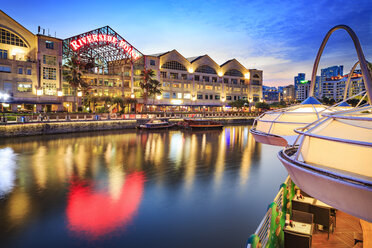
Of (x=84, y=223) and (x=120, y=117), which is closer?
(x=84, y=223)

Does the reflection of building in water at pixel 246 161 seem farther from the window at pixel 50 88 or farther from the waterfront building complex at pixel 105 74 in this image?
the window at pixel 50 88

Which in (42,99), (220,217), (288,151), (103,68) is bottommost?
(220,217)

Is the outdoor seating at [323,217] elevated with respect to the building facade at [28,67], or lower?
lower

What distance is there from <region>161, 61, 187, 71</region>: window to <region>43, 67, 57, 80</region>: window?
101ft

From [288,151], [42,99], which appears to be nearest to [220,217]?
[288,151]

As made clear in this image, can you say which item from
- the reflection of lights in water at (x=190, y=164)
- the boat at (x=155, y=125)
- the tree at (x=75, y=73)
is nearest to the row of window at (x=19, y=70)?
the tree at (x=75, y=73)

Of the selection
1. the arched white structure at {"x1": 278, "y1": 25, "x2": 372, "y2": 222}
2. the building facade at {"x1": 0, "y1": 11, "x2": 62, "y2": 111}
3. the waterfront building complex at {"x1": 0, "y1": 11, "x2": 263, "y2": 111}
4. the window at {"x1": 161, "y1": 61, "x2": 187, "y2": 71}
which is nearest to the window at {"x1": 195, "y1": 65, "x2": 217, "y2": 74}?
the waterfront building complex at {"x1": 0, "y1": 11, "x2": 263, "y2": 111}

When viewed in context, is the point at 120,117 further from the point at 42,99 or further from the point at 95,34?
the point at 95,34

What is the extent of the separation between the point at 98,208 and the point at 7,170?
527 inches

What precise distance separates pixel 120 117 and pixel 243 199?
42.5 m

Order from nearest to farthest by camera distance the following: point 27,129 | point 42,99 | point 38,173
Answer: point 38,173
point 27,129
point 42,99

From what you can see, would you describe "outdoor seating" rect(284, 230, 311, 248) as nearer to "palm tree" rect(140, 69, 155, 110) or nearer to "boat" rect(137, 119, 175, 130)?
"boat" rect(137, 119, 175, 130)

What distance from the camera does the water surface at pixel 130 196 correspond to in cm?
1204

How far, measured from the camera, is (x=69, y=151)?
1216 inches
